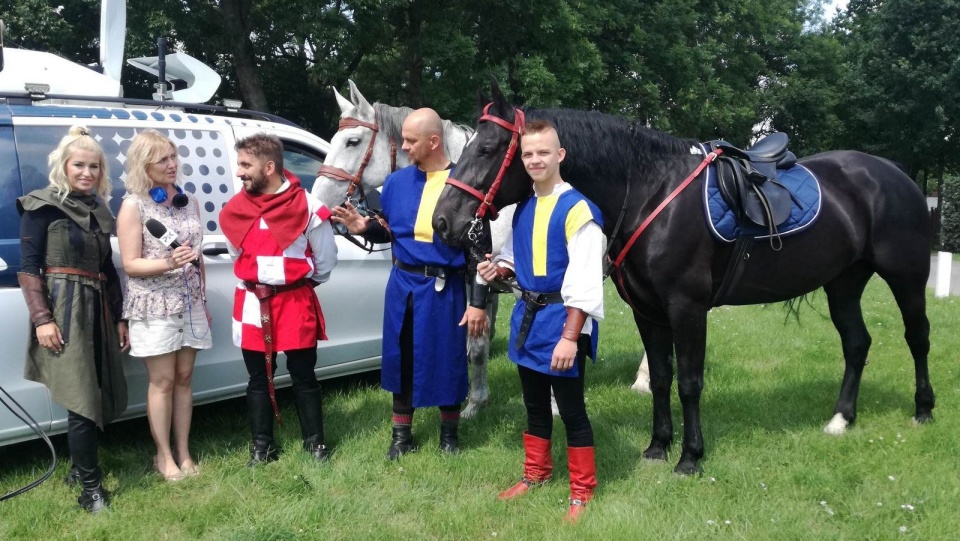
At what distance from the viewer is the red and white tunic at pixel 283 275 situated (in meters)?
3.61

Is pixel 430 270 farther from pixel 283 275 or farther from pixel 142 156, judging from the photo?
pixel 142 156

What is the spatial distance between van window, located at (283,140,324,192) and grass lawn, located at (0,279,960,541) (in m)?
1.62

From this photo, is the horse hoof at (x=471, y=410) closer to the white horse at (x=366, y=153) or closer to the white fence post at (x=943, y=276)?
the white horse at (x=366, y=153)

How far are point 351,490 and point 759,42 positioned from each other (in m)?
31.5

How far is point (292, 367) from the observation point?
3.85 metres

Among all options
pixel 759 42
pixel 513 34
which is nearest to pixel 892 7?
pixel 759 42

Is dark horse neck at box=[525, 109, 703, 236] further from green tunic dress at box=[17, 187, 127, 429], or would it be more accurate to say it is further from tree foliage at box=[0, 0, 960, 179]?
tree foliage at box=[0, 0, 960, 179]

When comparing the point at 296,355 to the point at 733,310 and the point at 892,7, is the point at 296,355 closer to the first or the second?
the point at 733,310

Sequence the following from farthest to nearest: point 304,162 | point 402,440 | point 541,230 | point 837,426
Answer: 1. point 304,162
2. point 837,426
3. point 402,440
4. point 541,230

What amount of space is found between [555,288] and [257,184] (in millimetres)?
1687

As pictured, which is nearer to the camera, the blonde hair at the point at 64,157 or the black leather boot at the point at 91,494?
the blonde hair at the point at 64,157

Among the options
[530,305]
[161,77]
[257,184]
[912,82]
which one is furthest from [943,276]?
[912,82]

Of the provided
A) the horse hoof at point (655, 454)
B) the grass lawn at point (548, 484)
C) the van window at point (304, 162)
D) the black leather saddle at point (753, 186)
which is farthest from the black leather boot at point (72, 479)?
the black leather saddle at point (753, 186)

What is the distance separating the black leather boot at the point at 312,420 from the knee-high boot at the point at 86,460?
102 cm
